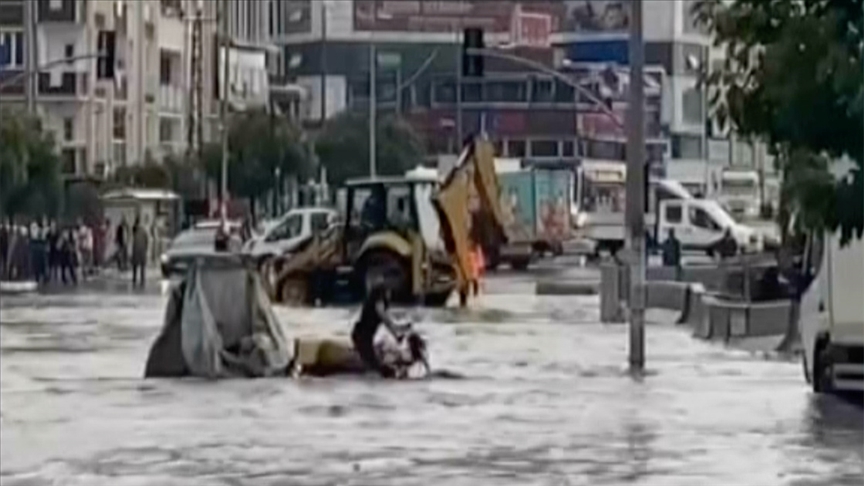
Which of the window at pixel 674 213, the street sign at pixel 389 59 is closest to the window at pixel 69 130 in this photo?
the window at pixel 674 213

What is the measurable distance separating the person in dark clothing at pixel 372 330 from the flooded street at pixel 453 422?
31.4 inches

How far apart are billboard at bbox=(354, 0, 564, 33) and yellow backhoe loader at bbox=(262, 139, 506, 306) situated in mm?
91139

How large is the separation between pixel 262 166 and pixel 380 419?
92536mm

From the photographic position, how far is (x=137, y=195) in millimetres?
92125

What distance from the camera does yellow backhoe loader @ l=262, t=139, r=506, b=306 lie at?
57.2 m

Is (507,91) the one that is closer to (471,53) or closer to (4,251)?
(4,251)

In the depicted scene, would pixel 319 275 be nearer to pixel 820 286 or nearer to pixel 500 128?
pixel 820 286

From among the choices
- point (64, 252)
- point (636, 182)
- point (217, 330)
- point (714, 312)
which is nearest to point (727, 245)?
point (64, 252)

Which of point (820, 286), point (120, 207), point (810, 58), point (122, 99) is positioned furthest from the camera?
point (122, 99)

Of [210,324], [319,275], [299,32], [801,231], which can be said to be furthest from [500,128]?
[801,231]

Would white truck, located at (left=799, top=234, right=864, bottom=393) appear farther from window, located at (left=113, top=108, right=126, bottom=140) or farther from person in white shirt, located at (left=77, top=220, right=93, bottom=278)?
window, located at (left=113, top=108, right=126, bottom=140)

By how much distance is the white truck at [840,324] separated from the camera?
1201 inches

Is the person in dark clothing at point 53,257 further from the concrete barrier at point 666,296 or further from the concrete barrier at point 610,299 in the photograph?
the concrete barrier at point 610,299

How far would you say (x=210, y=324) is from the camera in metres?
34.7
